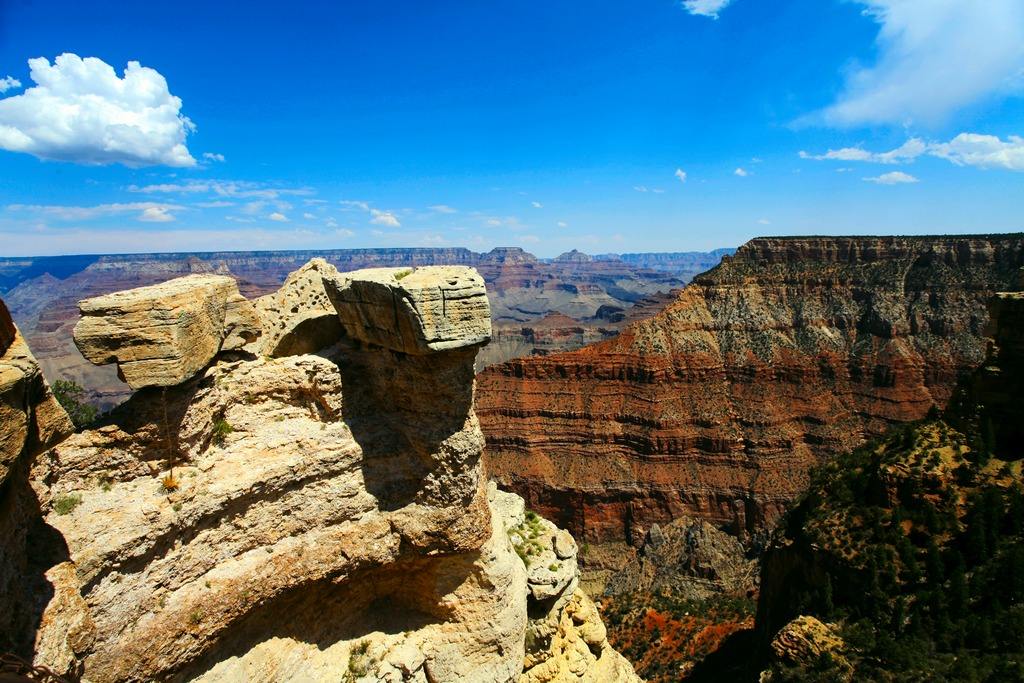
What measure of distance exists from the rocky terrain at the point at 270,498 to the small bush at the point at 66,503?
28 millimetres

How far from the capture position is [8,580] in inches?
276

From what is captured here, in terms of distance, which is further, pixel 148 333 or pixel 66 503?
pixel 148 333

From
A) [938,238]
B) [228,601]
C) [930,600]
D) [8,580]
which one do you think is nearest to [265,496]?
[228,601]

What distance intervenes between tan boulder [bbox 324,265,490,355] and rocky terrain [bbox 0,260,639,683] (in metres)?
0.04

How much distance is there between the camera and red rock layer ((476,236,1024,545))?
200 ft

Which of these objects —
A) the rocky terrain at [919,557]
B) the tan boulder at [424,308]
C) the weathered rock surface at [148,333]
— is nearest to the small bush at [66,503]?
the weathered rock surface at [148,333]

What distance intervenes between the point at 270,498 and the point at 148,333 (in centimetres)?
400

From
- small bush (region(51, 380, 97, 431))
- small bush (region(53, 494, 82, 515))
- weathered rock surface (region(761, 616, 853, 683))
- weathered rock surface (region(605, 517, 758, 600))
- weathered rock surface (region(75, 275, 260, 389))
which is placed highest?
weathered rock surface (region(75, 275, 260, 389))

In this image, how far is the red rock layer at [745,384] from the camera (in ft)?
200

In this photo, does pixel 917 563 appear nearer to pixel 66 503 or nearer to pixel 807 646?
pixel 807 646

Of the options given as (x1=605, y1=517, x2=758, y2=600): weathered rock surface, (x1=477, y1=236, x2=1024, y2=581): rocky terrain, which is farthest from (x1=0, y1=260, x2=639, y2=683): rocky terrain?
(x1=477, y1=236, x2=1024, y2=581): rocky terrain

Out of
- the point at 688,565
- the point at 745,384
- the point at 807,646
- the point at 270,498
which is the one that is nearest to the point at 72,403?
the point at 270,498

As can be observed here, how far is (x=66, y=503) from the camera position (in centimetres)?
914

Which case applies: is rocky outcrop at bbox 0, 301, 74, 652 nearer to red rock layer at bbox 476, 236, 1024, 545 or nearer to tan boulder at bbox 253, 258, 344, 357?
tan boulder at bbox 253, 258, 344, 357
